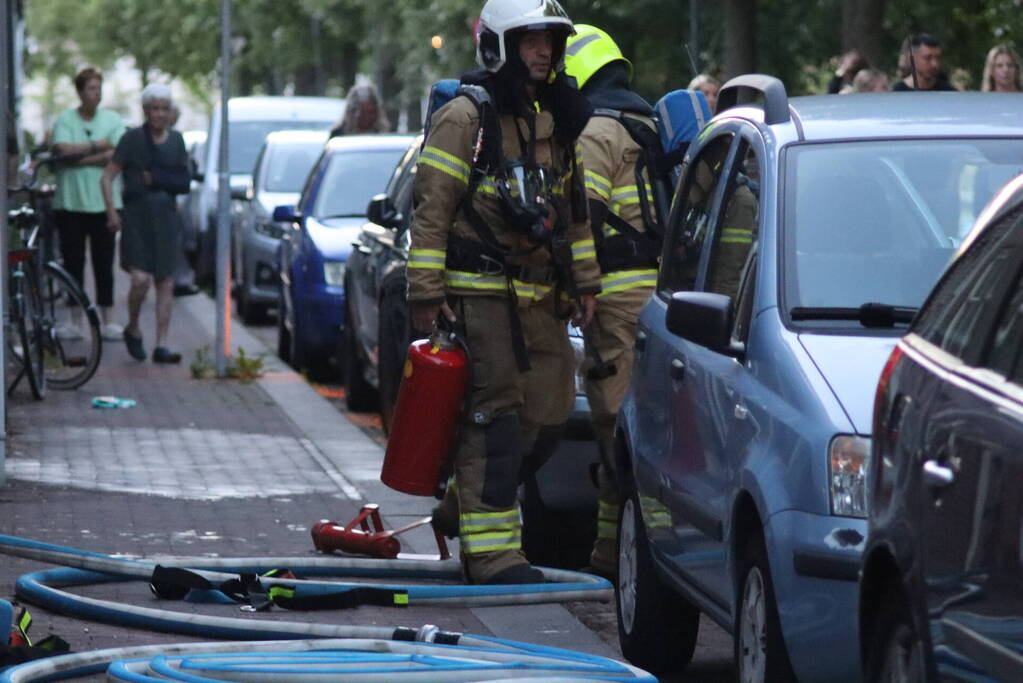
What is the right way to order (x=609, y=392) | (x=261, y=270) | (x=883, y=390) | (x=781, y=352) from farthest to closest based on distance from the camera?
1. (x=261, y=270)
2. (x=609, y=392)
3. (x=781, y=352)
4. (x=883, y=390)

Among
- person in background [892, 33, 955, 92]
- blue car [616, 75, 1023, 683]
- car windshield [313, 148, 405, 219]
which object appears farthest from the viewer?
car windshield [313, 148, 405, 219]

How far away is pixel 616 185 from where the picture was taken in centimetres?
884

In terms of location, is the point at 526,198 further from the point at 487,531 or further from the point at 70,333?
the point at 70,333

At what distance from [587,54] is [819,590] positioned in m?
4.28

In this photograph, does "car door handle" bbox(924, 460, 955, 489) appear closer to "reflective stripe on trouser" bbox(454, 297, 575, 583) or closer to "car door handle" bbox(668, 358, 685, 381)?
"car door handle" bbox(668, 358, 685, 381)

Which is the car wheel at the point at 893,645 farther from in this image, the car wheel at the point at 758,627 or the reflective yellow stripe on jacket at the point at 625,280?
the reflective yellow stripe on jacket at the point at 625,280

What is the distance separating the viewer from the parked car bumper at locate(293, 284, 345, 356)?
15930 millimetres

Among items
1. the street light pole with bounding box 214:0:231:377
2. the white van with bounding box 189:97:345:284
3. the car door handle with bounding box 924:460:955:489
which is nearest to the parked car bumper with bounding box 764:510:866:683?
the car door handle with bounding box 924:460:955:489

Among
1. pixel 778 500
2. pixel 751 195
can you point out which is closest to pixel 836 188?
pixel 751 195

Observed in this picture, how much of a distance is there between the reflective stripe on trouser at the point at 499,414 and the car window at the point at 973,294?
128 inches

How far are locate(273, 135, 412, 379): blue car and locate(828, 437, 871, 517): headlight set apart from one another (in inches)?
400

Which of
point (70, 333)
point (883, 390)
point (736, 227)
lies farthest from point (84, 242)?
point (883, 390)

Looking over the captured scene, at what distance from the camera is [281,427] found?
13.4 m

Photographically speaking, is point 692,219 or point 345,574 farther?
point 345,574
